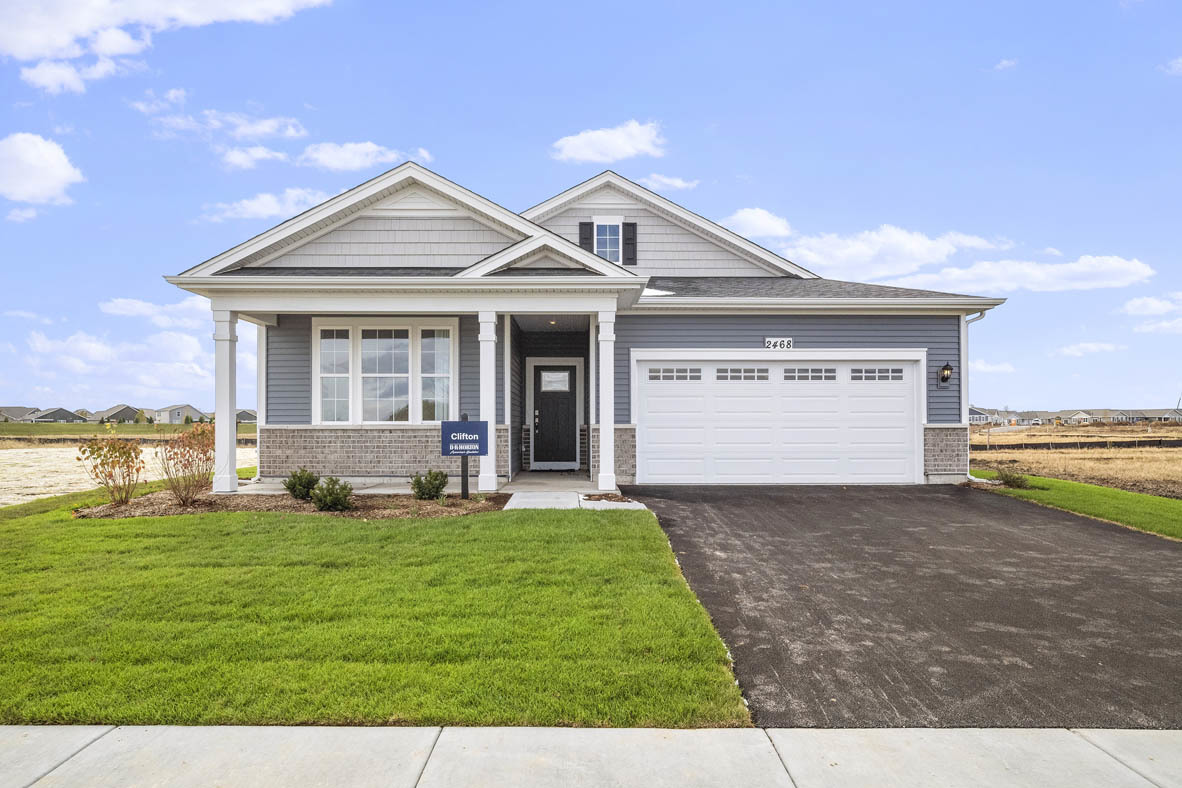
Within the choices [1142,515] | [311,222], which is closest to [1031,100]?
[1142,515]

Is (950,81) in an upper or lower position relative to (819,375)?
upper

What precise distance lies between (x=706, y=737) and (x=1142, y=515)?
375 inches

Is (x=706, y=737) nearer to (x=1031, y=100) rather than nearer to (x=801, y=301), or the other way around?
(x=801, y=301)

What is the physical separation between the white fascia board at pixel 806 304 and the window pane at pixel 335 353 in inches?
215

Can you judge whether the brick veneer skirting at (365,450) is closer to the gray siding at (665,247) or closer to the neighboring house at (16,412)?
the gray siding at (665,247)

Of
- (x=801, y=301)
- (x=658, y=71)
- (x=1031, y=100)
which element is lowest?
(x=801, y=301)

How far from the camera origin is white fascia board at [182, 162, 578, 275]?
11.2 metres

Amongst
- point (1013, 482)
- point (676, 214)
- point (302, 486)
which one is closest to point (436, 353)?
point (302, 486)

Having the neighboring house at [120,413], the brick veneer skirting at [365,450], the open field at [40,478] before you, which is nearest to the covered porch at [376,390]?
the brick veneer skirting at [365,450]

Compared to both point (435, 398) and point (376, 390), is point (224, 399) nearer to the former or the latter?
point (376, 390)

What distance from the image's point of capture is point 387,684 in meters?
3.50

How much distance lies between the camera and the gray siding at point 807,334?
12195mm

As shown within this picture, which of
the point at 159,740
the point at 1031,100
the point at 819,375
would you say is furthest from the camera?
the point at 1031,100

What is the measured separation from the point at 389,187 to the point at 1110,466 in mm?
19883
